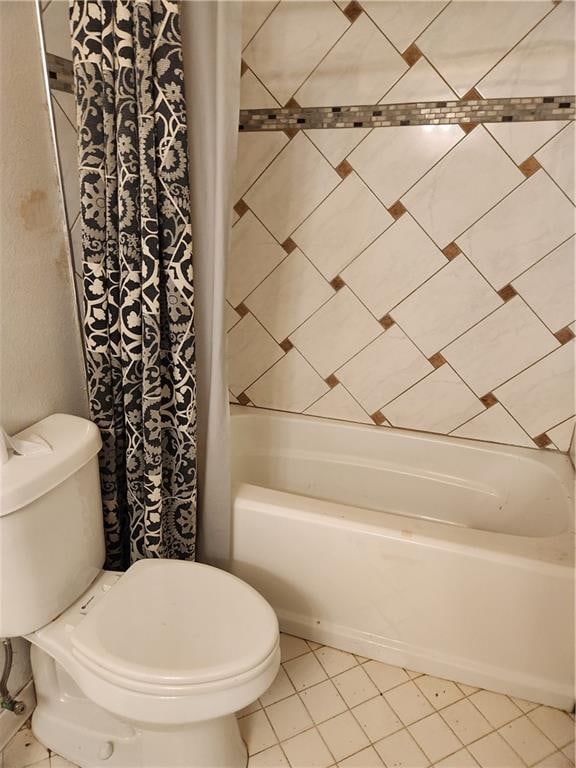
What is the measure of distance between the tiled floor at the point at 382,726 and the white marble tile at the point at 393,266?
1.17 m

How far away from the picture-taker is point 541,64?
1373 mm

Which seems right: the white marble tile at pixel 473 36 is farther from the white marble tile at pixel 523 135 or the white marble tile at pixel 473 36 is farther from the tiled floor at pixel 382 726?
the tiled floor at pixel 382 726

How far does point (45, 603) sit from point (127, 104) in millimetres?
1048

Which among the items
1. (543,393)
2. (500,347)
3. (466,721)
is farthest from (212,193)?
(466,721)

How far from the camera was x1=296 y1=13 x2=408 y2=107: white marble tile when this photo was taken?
148cm

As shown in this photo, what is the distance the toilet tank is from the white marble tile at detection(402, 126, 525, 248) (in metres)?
1.22

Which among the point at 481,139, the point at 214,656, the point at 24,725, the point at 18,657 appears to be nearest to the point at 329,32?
the point at 481,139

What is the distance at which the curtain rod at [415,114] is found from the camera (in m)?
1.40

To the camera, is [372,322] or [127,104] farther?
[372,322]

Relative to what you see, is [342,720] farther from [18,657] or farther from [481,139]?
[481,139]

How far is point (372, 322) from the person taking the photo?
175 cm

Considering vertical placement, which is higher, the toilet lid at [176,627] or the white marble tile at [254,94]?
the white marble tile at [254,94]

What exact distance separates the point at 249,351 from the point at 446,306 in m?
0.77

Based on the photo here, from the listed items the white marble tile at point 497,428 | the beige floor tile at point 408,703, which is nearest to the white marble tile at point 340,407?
the white marble tile at point 497,428
